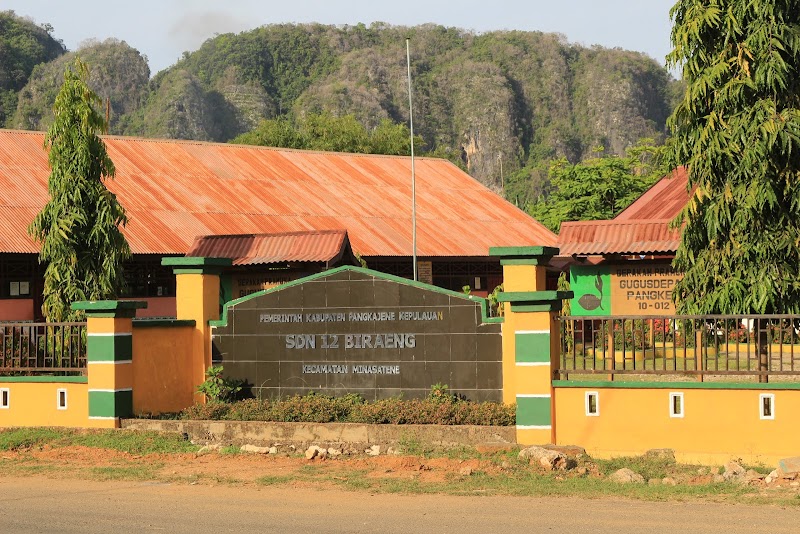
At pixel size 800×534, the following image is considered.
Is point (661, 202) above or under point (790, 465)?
above

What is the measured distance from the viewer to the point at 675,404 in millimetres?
14000

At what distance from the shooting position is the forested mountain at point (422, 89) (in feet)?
463

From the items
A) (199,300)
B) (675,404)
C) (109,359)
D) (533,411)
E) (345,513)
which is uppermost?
(199,300)

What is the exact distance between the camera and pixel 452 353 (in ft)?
52.7

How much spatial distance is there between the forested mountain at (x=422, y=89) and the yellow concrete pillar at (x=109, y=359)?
109 m

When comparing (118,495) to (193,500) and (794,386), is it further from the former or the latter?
(794,386)

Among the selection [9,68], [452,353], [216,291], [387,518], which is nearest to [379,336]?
[452,353]

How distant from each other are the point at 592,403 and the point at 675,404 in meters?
1.00

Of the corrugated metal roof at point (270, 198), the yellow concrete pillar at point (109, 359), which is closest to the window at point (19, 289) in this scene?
the corrugated metal roof at point (270, 198)

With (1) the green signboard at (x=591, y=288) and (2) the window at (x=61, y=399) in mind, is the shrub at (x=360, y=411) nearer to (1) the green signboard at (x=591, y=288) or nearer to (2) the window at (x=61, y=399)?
(2) the window at (x=61, y=399)

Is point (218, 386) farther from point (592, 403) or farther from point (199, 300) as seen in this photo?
point (592, 403)

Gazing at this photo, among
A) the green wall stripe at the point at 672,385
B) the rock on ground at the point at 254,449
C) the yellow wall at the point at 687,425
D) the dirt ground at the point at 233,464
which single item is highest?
the green wall stripe at the point at 672,385

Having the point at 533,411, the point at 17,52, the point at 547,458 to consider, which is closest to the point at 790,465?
the point at 547,458

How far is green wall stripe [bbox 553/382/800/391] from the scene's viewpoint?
13.5m
